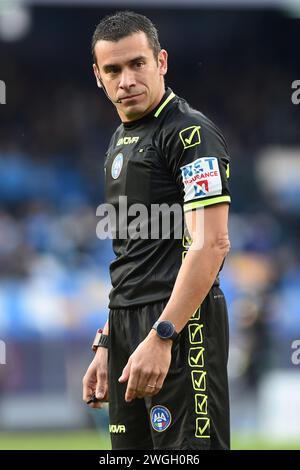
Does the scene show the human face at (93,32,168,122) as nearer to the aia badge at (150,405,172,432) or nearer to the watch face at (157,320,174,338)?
the watch face at (157,320,174,338)

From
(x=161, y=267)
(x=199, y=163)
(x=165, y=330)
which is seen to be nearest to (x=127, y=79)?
(x=199, y=163)

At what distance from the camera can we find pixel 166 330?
351 cm

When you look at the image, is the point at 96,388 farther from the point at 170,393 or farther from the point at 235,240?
the point at 235,240

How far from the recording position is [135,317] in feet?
12.6

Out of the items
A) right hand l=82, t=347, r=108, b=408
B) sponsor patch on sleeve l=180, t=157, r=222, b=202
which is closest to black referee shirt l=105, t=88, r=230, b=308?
sponsor patch on sleeve l=180, t=157, r=222, b=202

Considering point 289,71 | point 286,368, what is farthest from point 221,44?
point 286,368

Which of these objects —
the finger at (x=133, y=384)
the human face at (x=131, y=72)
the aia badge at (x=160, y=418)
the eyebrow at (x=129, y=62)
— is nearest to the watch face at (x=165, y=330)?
the finger at (x=133, y=384)

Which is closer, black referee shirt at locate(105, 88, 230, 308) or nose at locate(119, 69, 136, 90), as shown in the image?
black referee shirt at locate(105, 88, 230, 308)

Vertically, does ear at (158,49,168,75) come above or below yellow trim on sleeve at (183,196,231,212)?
above

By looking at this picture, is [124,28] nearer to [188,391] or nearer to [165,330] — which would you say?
[165,330]

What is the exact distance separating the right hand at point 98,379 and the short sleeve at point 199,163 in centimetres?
86

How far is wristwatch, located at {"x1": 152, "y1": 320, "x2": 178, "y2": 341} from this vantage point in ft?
11.5

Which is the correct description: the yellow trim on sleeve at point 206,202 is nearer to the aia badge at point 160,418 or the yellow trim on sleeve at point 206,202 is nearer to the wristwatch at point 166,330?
the wristwatch at point 166,330
